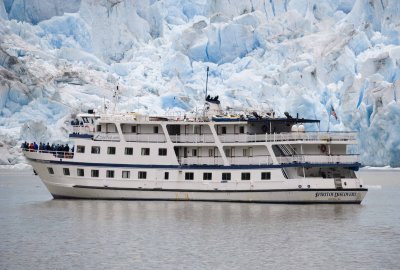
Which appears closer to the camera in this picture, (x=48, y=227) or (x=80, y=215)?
(x=48, y=227)

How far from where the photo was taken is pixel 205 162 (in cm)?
3738

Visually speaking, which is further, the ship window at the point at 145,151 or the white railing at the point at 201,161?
the ship window at the point at 145,151

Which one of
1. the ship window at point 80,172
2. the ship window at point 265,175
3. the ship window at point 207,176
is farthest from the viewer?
the ship window at point 80,172

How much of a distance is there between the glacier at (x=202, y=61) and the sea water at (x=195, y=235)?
41501 millimetres

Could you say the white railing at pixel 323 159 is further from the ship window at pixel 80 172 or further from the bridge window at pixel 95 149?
the ship window at pixel 80 172

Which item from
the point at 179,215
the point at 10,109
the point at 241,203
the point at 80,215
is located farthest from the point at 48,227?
the point at 10,109

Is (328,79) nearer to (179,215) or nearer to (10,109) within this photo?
(10,109)

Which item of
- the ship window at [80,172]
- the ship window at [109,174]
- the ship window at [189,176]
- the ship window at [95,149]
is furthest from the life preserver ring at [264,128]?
the ship window at [80,172]

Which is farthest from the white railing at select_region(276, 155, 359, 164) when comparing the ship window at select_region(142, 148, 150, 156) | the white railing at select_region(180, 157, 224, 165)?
the ship window at select_region(142, 148, 150, 156)

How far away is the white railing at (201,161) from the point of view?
3728 centimetres

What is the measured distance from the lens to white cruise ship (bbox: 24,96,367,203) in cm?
3622

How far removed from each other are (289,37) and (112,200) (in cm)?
6013

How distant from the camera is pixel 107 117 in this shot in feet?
125

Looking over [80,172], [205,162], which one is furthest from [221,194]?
[80,172]
